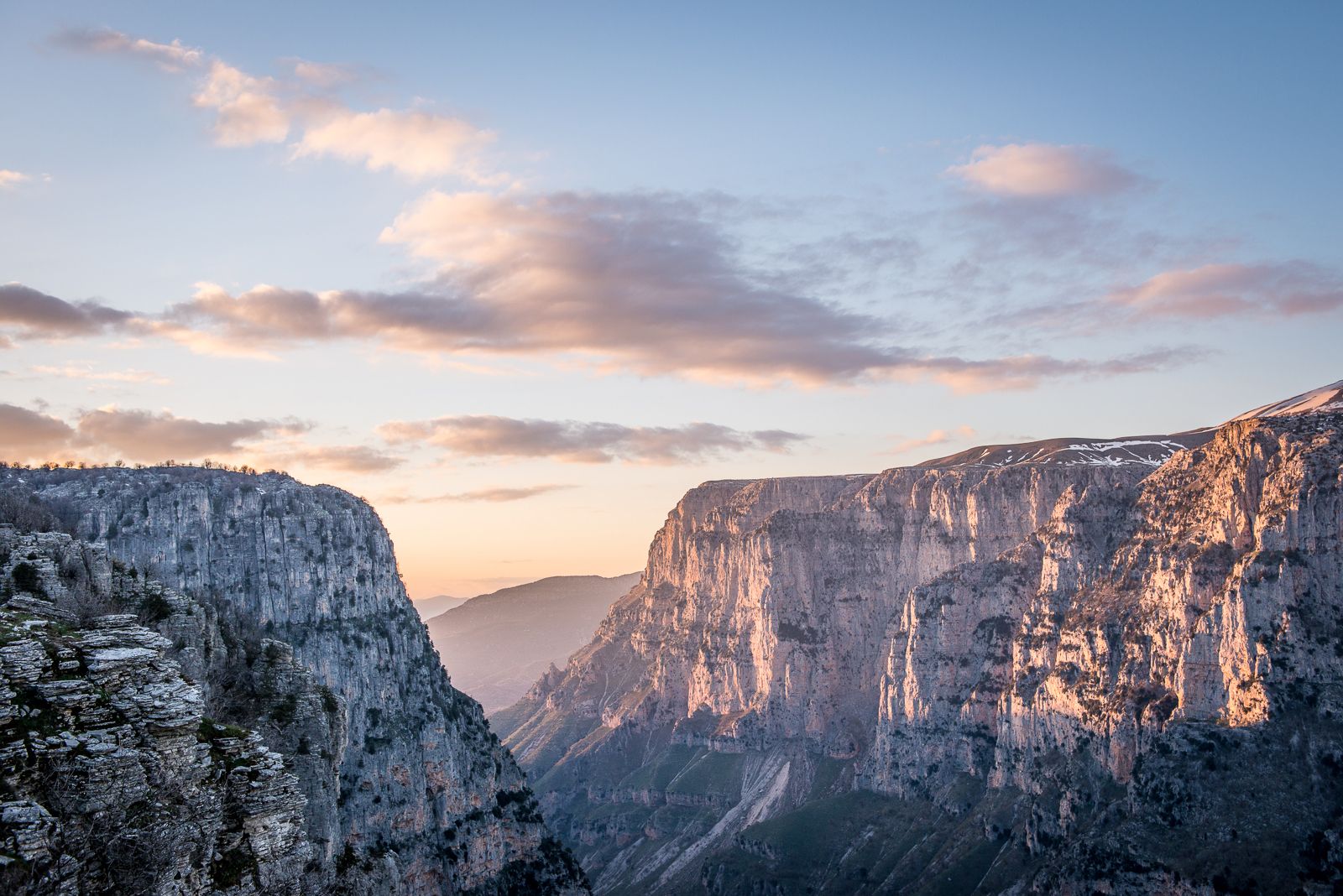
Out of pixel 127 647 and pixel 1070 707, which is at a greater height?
pixel 127 647

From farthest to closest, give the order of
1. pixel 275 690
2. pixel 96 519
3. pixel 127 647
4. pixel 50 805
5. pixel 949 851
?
1. pixel 949 851
2. pixel 96 519
3. pixel 275 690
4. pixel 127 647
5. pixel 50 805

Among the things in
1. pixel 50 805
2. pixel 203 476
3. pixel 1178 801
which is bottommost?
pixel 1178 801

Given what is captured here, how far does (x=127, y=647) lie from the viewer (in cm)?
3559

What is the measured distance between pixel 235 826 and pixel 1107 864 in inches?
5809

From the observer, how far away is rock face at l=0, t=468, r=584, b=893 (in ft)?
489

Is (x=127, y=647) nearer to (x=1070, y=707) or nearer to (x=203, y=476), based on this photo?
(x=203, y=476)

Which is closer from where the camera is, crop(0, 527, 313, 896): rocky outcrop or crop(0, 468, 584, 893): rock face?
crop(0, 527, 313, 896): rocky outcrop

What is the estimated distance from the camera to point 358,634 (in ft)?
551

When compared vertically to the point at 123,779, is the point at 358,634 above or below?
below

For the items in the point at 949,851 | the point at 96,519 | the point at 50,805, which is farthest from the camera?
the point at 949,851

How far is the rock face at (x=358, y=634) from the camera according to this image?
489ft

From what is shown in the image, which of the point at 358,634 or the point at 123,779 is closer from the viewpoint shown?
the point at 123,779

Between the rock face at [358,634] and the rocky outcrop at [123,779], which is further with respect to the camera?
the rock face at [358,634]

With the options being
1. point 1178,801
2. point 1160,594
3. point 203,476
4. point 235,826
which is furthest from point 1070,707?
point 235,826
